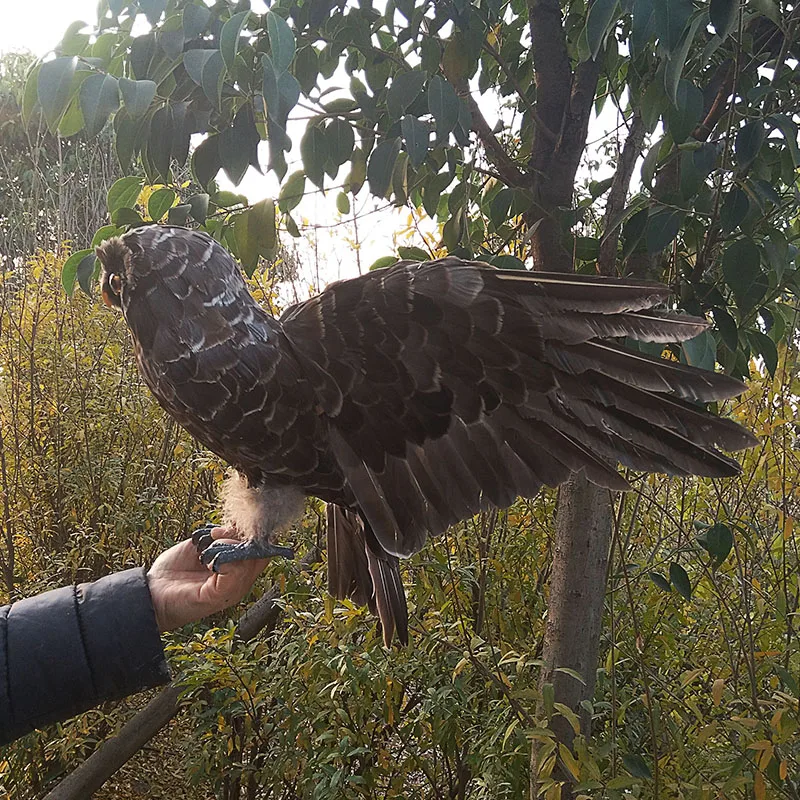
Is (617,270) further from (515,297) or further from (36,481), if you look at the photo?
(36,481)

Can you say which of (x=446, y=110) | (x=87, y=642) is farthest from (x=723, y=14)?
(x=87, y=642)

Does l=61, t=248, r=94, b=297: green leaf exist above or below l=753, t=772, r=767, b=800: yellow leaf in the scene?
above

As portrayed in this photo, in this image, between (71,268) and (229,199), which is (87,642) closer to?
(71,268)

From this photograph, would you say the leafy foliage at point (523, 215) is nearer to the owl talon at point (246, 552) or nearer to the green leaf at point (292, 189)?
the green leaf at point (292, 189)

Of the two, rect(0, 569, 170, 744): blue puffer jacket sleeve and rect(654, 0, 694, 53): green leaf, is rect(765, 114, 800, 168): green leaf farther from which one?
rect(0, 569, 170, 744): blue puffer jacket sleeve

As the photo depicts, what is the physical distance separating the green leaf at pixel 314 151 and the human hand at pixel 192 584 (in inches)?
20.3

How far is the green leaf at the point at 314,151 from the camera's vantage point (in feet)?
3.13

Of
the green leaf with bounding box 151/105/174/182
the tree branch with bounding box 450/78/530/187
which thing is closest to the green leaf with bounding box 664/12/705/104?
the tree branch with bounding box 450/78/530/187

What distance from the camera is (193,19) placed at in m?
0.79

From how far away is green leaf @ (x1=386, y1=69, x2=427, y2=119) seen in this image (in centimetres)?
87

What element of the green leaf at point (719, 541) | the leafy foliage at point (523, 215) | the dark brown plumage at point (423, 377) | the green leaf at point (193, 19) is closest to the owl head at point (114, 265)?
the dark brown plumage at point (423, 377)

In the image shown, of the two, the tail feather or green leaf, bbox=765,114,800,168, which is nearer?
green leaf, bbox=765,114,800,168

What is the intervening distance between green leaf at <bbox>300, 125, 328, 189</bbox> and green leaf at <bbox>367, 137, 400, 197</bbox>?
82mm

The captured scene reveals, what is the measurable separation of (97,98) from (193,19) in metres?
0.13
